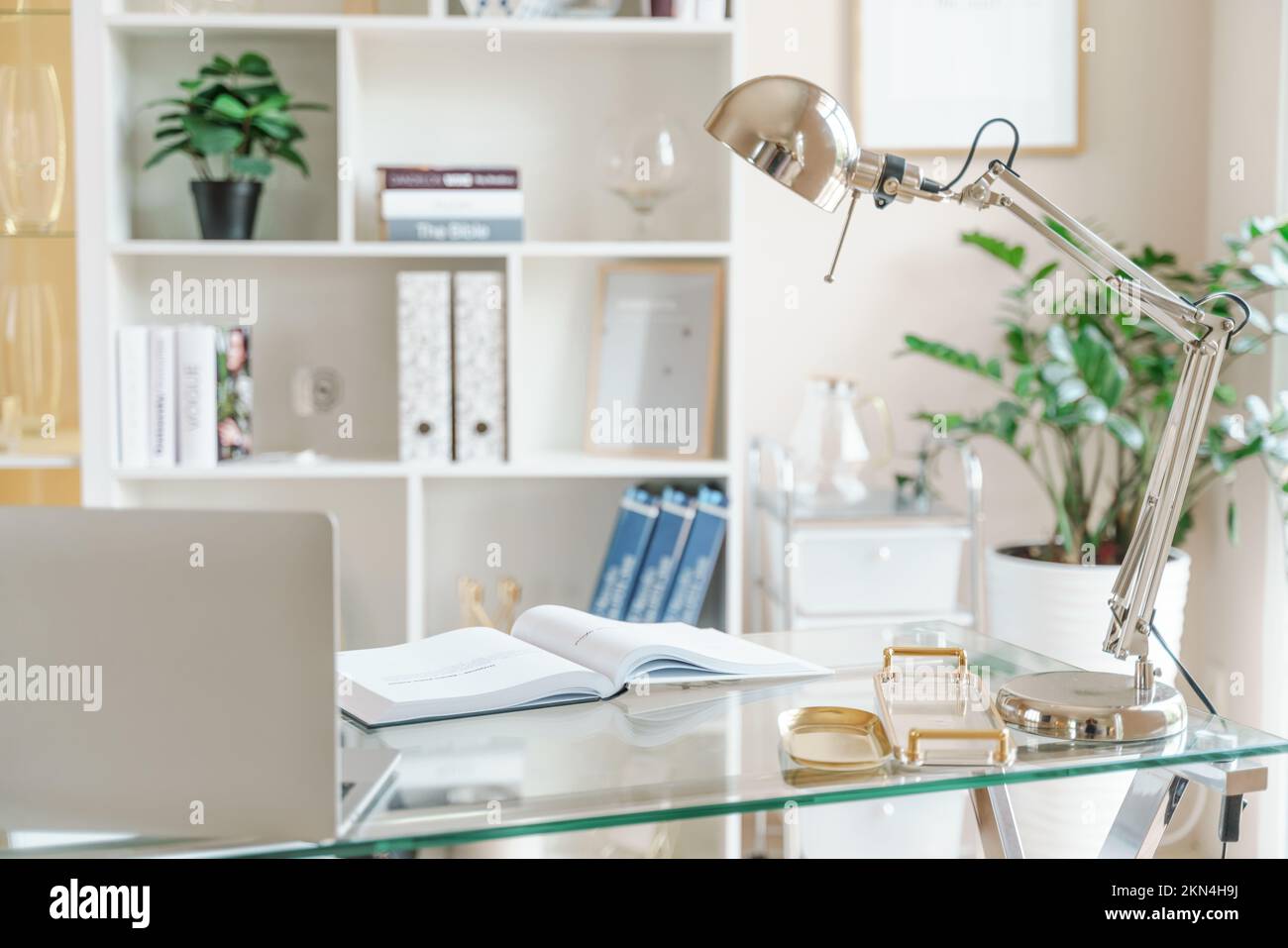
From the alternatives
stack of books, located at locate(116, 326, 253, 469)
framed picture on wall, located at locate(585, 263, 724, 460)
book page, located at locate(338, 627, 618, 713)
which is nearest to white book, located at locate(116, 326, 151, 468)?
stack of books, located at locate(116, 326, 253, 469)

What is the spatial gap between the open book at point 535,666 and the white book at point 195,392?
1170 millimetres

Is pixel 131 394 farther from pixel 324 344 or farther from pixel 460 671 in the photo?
pixel 460 671

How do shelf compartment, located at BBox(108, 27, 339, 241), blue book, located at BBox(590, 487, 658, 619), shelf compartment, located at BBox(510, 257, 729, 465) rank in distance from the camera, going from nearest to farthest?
blue book, located at BBox(590, 487, 658, 619), shelf compartment, located at BBox(108, 27, 339, 241), shelf compartment, located at BBox(510, 257, 729, 465)

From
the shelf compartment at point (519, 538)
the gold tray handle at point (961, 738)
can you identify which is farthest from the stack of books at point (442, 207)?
the gold tray handle at point (961, 738)

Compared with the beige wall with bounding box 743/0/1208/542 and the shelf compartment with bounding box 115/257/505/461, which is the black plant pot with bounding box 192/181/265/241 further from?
the beige wall with bounding box 743/0/1208/542

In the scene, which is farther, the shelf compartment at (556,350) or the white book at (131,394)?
the shelf compartment at (556,350)

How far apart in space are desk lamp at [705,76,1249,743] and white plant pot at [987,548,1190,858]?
1263 millimetres

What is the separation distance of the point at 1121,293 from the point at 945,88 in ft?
5.68

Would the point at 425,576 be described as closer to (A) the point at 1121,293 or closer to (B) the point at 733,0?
(B) the point at 733,0

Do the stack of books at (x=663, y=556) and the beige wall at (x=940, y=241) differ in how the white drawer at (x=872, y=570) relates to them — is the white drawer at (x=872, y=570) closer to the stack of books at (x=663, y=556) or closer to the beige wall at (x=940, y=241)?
the stack of books at (x=663, y=556)

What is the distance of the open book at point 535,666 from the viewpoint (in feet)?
3.69

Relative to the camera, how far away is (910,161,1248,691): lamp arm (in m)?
1.10

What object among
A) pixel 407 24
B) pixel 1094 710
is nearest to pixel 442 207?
pixel 407 24
